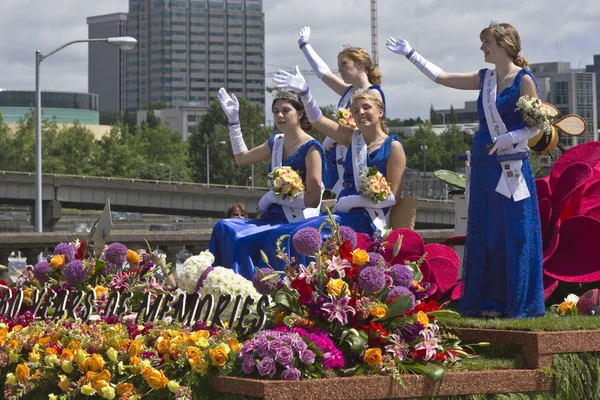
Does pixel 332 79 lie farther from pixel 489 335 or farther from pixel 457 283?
pixel 489 335

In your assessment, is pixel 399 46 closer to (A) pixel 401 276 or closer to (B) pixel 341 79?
(B) pixel 341 79

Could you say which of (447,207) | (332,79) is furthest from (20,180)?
(332,79)

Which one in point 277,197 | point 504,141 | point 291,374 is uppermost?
point 504,141

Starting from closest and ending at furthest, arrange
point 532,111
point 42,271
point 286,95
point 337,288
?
point 337,288 < point 532,111 < point 42,271 < point 286,95

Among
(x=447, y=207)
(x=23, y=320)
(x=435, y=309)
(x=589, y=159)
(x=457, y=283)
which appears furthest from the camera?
(x=447, y=207)

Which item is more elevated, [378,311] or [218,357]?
[378,311]

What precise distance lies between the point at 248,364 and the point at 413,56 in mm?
3431

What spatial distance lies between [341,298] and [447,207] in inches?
1993

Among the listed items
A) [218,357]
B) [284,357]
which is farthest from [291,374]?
[218,357]

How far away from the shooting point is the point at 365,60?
10469mm

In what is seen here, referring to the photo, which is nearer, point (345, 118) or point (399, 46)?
point (399, 46)

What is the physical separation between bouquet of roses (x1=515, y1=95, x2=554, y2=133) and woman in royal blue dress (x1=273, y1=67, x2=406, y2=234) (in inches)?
67.6

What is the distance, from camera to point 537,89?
8297 millimetres

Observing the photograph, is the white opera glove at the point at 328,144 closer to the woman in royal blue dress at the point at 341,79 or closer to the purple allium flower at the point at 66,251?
the woman in royal blue dress at the point at 341,79
